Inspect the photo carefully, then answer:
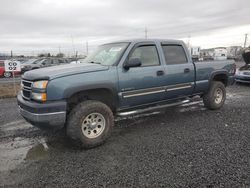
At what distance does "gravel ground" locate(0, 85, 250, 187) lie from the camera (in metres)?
3.04

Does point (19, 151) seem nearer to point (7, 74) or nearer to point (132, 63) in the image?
point (132, 63)

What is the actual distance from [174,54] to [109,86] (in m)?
2.14

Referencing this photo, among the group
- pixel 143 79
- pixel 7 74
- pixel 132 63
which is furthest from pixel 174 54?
pixel 7 74

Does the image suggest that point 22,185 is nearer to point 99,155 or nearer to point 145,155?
point 99,155

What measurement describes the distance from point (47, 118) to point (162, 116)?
3.39m

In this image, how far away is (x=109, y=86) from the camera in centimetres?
425

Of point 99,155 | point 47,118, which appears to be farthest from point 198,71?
point 47,118

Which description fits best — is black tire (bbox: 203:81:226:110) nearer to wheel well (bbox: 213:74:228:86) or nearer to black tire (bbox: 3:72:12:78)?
wheel well (bbox: 213:74:228:86)

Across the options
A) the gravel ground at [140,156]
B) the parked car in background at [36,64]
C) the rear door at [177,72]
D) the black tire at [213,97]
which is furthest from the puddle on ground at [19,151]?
the parked car in background at [36,64]

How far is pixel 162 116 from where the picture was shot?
6.19 m

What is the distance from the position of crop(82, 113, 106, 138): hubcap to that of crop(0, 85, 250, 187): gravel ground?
0.96 ft

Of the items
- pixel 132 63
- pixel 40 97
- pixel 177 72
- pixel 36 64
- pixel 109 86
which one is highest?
pixel 132 63

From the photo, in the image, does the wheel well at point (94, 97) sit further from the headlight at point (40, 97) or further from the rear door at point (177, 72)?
the rear door at point (177, 72)

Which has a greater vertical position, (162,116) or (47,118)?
(47,118)
